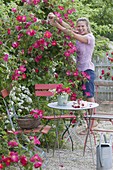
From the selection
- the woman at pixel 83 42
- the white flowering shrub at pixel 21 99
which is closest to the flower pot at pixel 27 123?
the white flowering shrub at pixel 21 99

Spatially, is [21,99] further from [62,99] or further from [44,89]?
[62,99]

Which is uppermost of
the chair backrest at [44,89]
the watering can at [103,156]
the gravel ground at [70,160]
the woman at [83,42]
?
the woman at [83,42]

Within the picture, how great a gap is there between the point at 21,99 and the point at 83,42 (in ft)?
4.28

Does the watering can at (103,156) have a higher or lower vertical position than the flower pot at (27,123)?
lower

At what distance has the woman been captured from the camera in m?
6.43

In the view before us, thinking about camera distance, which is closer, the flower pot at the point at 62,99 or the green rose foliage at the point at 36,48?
the flower pot at the point at 62,99

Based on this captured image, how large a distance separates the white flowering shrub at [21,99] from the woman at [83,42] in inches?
37.2

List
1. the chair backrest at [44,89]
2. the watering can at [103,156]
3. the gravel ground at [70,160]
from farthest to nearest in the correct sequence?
1. the chair backrest at [44,89]
2. the gravel ground at [70,160]
3. the watering can at [103,156]

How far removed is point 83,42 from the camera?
6.67 meters

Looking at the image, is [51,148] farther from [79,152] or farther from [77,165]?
[77,165]

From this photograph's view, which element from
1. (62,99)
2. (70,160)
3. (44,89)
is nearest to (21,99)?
(44,89)

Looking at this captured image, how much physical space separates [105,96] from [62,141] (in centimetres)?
585

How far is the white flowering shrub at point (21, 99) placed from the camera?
5.71m

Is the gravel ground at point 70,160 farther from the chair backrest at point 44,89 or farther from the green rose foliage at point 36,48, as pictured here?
the green rose foliage at point 36,48
